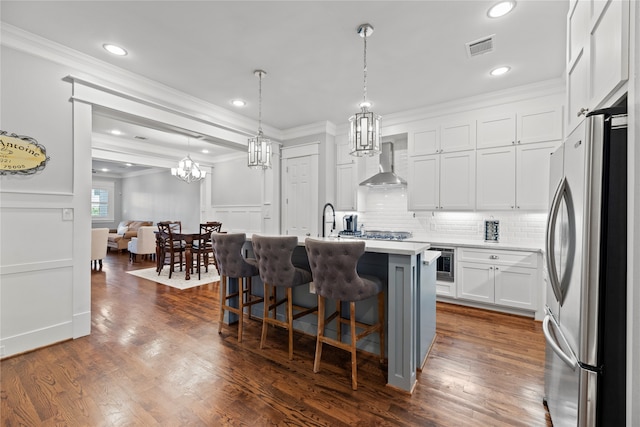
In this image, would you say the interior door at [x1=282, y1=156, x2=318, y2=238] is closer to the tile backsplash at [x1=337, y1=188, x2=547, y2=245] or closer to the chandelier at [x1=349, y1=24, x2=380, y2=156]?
the tile backsplash at [x1=337, y1=188, x2=547, y2=245]

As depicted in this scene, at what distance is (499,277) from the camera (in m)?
3.61

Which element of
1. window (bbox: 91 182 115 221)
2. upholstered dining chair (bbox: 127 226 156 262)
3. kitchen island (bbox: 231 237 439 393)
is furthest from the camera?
window (bbox: 91 182 115 221)

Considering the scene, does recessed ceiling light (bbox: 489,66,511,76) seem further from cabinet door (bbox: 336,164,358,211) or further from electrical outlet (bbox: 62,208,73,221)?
electrical outlet (bbox: 62,208,73,221)

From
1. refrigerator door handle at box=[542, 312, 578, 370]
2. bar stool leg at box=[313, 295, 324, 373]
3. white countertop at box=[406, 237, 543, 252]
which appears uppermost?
white countertop at box=[406, 237, 543, 252]

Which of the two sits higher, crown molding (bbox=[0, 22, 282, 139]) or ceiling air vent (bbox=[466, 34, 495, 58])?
ceiling air vent (bbox=[466, 34, 495, 58])

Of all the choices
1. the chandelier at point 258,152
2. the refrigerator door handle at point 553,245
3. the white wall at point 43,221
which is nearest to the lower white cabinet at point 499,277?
the refrigerator door handle at point 553,245

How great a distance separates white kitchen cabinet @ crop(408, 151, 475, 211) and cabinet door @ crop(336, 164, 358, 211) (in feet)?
3.26

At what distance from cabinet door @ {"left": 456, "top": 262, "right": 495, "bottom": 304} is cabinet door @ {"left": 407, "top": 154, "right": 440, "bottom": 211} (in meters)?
1.00

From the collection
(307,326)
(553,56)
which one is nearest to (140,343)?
(307,326)

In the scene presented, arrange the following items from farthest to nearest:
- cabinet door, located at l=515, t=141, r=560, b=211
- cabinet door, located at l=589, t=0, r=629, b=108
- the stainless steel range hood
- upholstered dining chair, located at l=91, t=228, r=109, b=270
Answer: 1. upholstered dining chair, located at l=91, t=228, r=109, b=270
2. the stainless steel range hood
3. cabinet door, located at l=515, t=141, r=560, b=211
4. cabinet door, located at l=589, t=0, r=629, b=108

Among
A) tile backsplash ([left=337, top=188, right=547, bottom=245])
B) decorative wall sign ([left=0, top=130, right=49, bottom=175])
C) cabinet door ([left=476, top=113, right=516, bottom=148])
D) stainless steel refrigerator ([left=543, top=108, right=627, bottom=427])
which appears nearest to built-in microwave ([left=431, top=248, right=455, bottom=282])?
tile backsplash ([left=337, top=188, right=547, bottom=245])

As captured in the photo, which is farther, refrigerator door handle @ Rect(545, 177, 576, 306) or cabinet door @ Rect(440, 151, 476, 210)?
cabinet door @ Rect(440, 151, 476, 210)

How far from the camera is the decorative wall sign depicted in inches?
98.1

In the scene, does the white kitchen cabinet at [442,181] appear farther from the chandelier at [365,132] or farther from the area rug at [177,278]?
the area rug at [177,278]
